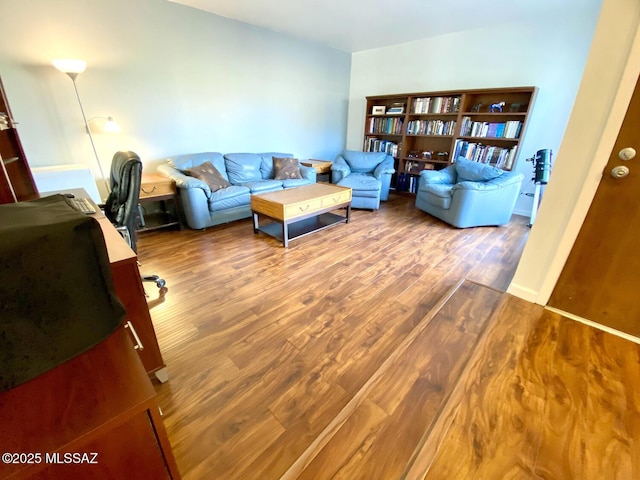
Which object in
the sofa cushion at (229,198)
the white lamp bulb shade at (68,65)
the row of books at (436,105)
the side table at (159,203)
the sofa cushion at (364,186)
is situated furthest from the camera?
the row of books at (436,105)

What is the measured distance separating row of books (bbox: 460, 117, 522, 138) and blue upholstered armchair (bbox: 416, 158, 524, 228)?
2.08ft

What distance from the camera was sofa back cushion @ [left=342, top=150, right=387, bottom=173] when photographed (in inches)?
179

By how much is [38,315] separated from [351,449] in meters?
1.10

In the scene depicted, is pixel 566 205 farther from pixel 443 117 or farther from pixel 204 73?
pixel 204 73

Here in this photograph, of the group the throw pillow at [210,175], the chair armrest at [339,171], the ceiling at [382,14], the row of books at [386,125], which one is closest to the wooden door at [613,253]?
the ceiling at [382,14]

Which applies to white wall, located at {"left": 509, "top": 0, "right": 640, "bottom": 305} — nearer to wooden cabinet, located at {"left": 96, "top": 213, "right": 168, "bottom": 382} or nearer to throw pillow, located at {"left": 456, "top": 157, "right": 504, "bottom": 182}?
throw pillow, located at {"left": 456, "top": 157, "right": 504, "bottom": 182}

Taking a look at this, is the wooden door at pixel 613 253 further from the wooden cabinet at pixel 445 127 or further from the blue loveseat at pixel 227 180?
the blue loveseat at pixel 227 180

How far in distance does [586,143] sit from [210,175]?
3386mm

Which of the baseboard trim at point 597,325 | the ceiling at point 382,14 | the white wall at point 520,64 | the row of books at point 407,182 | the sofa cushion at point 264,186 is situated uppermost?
the ceiling at point 382,14

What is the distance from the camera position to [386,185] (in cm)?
436

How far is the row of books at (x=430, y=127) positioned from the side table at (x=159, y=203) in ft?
12.3

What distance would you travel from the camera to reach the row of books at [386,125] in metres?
4.75

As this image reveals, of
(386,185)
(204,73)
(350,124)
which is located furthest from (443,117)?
(204,73)

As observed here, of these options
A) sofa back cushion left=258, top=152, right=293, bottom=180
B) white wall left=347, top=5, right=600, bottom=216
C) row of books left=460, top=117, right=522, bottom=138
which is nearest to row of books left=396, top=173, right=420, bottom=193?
row of books left=460, top=117, right=522, bottom=138
